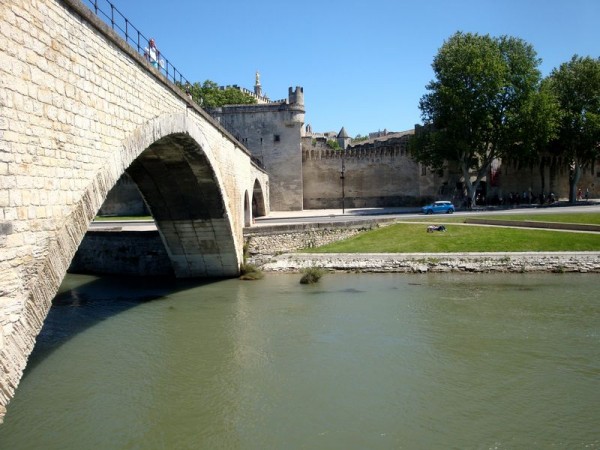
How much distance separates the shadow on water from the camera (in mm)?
12055

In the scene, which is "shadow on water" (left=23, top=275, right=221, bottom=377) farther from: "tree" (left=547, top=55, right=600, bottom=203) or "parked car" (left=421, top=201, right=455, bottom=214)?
"tree" (left=547, top=55, right=600, bottom=203)

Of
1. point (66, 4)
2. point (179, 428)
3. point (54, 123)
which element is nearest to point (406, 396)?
point (179, 428)

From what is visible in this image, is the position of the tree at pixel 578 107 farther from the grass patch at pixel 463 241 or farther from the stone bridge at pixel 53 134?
the stone bridge at pixel 53 134

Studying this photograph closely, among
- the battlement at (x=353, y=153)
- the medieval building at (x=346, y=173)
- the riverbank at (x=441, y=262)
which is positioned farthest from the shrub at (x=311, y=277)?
the battlement at (x=353, y=153)

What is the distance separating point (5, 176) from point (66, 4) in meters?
2.85

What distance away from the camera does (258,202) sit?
37719 millimetres

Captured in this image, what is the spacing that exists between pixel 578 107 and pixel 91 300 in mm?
31192

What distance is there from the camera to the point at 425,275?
19.2 metres

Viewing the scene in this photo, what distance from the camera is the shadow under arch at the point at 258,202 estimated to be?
36.4 meters

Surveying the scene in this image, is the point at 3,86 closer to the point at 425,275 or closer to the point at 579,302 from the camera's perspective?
the point at 579,302

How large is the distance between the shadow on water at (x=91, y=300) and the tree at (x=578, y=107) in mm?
25708

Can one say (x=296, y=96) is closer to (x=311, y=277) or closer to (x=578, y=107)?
(x=578, y=107)

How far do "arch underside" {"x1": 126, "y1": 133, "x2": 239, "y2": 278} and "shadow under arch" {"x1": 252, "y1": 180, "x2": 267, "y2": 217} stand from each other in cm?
1578

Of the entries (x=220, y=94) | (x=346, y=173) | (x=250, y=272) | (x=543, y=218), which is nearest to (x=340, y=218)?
(x=543, y=218)
